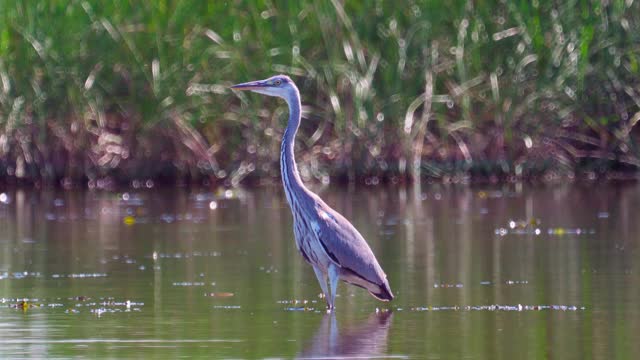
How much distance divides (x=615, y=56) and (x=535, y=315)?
490 inches

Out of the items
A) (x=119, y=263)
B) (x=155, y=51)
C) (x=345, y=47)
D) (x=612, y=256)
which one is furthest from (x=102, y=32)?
(x=612, y=256)

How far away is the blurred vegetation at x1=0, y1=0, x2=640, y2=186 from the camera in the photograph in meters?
21.4

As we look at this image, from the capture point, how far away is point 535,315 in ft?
32.7

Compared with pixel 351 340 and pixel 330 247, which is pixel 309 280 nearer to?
pixel 330 247

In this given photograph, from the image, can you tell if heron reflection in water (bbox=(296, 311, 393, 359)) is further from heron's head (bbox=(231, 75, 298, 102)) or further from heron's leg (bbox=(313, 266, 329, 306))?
heron's head (bbox=(231, 75, 298, 102))

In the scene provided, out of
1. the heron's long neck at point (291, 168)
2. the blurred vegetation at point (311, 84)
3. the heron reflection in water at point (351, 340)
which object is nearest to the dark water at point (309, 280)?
the heron reflection in water at point (351, 340)

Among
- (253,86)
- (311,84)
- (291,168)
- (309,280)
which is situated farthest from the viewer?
(311,84)

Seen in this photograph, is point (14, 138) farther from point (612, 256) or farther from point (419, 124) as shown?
point (612, 256)

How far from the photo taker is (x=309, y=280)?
1234cm

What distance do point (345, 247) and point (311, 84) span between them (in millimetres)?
11591

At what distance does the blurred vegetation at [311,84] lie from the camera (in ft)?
70.1

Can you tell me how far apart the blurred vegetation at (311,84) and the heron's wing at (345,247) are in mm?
10644

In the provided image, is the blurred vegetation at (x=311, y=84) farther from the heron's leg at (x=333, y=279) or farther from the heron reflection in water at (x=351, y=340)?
the heron reflection in water at (x=351, y=340)

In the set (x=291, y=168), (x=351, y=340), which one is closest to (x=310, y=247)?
(x=291, y=168)
